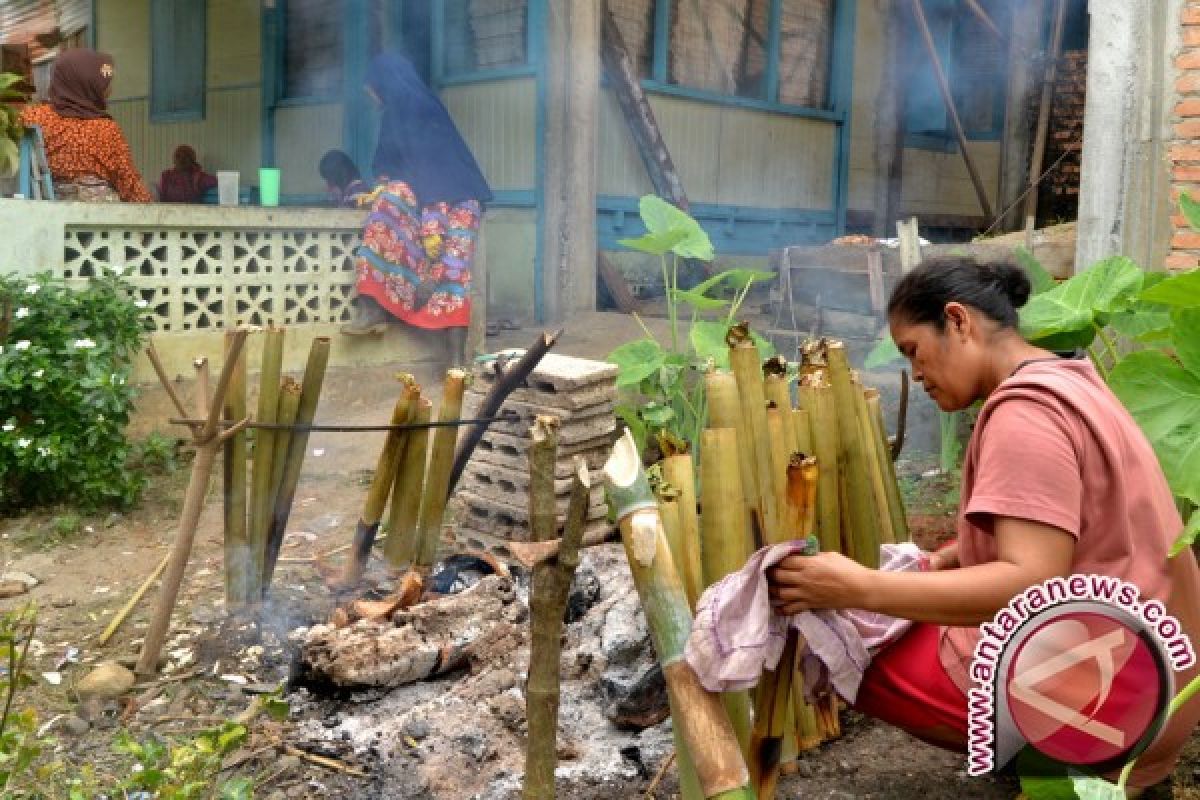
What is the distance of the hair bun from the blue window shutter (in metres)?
10.8

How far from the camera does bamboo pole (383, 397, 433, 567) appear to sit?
14.1ft

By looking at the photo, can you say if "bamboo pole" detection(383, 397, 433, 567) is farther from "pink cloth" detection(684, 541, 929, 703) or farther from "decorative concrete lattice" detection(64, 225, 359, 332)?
"decorative concrete lattice" detection(64, 225, 359, 332)

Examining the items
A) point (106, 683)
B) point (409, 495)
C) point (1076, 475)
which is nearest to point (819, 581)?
point (1076, 475)

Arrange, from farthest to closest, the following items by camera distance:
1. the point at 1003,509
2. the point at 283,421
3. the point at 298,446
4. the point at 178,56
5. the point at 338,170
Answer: the point at 178,56 < the point at 338,170 < the point at 298,446 < the point at 283,421 < the point at 1003,509

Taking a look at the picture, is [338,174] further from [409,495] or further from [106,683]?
[106,683]

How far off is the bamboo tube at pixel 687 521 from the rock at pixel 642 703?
848mm

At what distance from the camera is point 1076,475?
86.1 inches

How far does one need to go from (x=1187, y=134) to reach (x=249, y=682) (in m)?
5.28

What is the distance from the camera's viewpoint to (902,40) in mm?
12055

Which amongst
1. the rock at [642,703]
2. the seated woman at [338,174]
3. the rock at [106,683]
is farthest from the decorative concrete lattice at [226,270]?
the rock at [642,703]

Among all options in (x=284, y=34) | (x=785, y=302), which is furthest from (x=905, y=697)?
(x=284, y=34)

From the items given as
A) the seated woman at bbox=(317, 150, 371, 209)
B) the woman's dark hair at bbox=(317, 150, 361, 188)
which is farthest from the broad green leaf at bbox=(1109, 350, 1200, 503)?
the woman's dark hair at bbox=(317, 150, 361, 188)

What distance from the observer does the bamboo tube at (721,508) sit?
256 centimetres

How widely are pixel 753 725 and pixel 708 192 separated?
8403 millimetres
